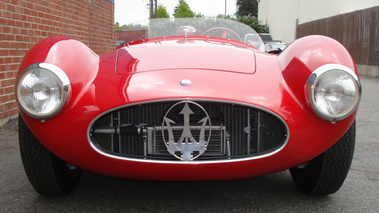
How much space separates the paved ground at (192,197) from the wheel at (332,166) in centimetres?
10

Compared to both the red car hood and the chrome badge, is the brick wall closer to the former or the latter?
the red car hood

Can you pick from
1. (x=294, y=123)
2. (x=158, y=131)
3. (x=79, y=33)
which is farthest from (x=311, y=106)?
(x=79, y=33)

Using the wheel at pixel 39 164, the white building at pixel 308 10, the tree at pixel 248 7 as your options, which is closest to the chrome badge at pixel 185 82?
the wheel at pixel 39 164

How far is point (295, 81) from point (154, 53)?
89 centimetres

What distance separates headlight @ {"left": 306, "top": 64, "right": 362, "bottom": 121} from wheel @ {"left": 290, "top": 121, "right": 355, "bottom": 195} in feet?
0.84

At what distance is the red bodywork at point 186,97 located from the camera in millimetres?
1945

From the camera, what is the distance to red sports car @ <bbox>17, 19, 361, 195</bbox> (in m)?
1.95

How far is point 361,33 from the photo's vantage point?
43.1 feet

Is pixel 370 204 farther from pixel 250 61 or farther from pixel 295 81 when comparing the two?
pixel 250 61

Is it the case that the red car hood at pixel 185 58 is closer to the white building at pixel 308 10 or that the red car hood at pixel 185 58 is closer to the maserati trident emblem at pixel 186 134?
the maserati trident emblem at pixel 186 134

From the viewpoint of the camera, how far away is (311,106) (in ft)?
6.42

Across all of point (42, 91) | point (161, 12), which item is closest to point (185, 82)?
point (42, 91)

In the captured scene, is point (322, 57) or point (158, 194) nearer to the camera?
point (322, 57)

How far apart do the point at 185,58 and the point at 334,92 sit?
839 mm
